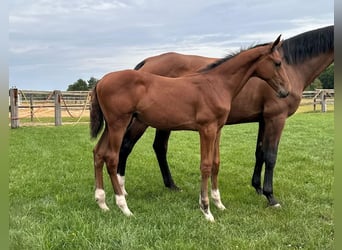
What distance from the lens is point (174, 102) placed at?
3.95 metres

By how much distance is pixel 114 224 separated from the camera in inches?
138

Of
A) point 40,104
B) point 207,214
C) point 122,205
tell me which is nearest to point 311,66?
point 207,214

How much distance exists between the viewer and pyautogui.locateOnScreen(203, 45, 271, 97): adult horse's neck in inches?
161

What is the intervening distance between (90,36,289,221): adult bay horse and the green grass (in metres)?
0.38

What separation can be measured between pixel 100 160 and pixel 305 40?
294 centimetres

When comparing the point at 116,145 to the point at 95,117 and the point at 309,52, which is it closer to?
the point at 95,117

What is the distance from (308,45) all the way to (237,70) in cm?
120

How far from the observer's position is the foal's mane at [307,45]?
4.64 metres

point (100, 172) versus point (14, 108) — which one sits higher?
point (14, 108)

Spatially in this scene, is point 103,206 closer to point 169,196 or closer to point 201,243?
point 169,196

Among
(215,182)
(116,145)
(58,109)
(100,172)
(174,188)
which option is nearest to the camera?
(116,145)

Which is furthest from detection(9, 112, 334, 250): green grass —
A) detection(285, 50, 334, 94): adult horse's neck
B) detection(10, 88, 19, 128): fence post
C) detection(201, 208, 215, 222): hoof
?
detection(10, 88, 19, 128): fence post

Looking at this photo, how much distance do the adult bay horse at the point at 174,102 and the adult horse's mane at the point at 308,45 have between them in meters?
0.75

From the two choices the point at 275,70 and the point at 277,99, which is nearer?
the point at 275,70
